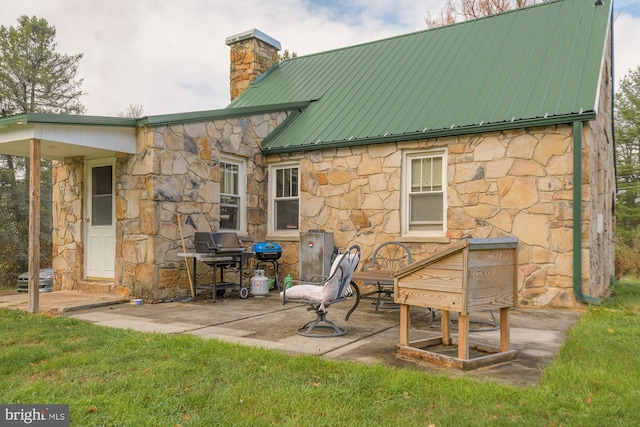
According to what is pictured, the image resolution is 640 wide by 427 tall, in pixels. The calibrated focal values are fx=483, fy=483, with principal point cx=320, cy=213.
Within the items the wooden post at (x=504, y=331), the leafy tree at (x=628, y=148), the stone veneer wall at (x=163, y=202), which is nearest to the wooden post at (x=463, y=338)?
the wooden post at (x=504, y=331)

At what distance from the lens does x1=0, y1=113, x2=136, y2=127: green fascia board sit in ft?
21.9

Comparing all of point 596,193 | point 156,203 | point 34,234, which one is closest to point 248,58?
point 156,203

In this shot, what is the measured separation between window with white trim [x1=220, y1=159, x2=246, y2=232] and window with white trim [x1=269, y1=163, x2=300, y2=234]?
75 centimetres

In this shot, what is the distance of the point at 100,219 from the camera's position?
882 cm

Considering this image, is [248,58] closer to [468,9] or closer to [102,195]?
[102,195]

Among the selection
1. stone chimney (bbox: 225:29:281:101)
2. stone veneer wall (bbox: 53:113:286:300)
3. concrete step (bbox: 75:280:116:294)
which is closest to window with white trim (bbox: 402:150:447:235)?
stone veneer wall (bbox: 53:113:286:300)

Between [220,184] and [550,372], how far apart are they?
6.85 meters

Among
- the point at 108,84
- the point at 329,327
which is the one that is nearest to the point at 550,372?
the point at 329,327

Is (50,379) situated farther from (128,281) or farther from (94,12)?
(94,12)

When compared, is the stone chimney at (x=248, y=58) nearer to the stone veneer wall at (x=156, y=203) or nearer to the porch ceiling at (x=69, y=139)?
the stone veneer wall at (x=156, y=203)

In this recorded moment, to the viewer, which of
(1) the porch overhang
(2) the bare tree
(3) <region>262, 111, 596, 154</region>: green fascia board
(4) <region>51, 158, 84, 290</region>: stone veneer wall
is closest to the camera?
(1) the porch overhang

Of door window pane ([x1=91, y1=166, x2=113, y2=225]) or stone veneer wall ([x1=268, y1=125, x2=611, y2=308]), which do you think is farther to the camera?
door window pane ([x1=91, y1=166, x2=113, y2=225])

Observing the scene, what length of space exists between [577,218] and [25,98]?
23799mm

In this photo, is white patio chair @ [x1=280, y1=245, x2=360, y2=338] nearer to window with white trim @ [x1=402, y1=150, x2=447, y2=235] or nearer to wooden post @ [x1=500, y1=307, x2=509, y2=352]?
wooden post @ [x1=500, y1=307, x2=509, y2=352]
